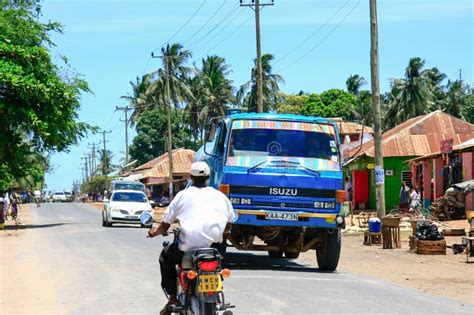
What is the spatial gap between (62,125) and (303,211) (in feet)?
73.1

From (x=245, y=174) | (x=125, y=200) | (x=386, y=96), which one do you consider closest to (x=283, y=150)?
(x=245, y=174)

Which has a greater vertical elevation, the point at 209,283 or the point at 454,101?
the point at 454,101

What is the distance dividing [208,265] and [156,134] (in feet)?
288

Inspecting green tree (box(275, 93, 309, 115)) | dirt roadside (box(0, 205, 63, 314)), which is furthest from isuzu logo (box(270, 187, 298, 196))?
green tree (box(275, 93, 309, 115))

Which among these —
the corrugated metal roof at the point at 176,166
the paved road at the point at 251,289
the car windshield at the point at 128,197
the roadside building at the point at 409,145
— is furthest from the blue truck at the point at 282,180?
the corrugated metal roof at the point at 176,166

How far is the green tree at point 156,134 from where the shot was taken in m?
91.3

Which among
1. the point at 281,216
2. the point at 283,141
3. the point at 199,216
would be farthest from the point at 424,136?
the point at 199,216

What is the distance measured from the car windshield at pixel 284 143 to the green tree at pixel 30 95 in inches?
734

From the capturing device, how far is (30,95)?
34062 mm

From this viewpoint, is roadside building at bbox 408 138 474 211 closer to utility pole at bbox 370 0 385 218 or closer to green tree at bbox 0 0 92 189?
utility pole at bbox 370 0 385 218

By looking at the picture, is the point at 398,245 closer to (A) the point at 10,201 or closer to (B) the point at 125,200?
(B) the point at 125,200

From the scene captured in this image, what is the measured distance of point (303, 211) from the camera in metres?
16.0

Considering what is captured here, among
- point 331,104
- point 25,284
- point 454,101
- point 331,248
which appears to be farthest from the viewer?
point 331,104

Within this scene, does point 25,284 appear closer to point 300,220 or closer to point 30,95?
point 300,220
